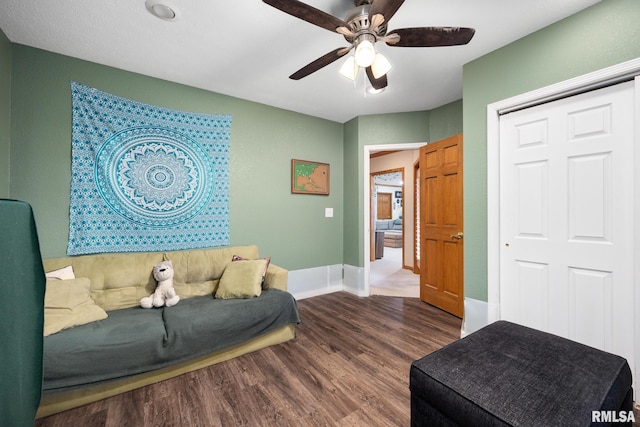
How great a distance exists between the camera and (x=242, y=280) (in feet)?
7.98

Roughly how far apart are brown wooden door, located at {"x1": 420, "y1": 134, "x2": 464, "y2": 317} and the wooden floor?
1.77 ft

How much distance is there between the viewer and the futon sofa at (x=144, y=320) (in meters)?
1.57

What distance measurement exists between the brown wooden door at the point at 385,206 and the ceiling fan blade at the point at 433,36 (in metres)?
9.39

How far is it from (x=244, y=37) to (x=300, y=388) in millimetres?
2681

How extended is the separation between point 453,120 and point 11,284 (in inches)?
152

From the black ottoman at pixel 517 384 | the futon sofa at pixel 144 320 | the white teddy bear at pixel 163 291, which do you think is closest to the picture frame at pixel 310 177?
the futon sofa at pixel 144 320

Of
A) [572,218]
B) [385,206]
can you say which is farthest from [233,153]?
[385,206]

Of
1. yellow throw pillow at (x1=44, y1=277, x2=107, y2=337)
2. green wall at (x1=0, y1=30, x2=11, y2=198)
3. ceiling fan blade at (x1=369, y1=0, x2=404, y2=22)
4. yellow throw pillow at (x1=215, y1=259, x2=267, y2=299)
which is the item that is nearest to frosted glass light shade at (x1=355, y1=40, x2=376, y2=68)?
ceiling fan blade at (x1=369, y1=0, x2=404, y2=22)

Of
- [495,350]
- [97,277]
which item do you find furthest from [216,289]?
[495,350]

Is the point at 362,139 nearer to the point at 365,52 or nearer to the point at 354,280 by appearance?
the point at 354,280

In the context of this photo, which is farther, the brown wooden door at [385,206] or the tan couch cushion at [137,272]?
the brown wooden door at [385,206]

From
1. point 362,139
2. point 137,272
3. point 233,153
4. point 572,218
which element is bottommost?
point 137,272

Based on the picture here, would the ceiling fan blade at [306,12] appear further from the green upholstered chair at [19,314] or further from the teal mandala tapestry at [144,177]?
the teal mandala tapestry at [144,177]

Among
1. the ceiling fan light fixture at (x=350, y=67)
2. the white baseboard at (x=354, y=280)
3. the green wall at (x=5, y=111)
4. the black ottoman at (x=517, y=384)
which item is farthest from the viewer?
the white baseboard at (x=354, y=280)
